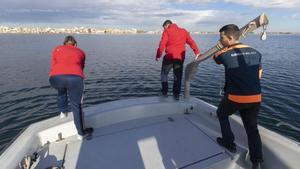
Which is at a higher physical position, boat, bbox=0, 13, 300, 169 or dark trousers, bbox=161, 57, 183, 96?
dark trousers, bbox=161, 57, 183, 96

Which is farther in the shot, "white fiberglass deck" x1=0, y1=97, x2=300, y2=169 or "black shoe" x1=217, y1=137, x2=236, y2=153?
"black shoe" x1=217, y1=137, x2=236, y2=153

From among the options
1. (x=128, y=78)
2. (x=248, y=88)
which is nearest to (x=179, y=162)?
(x=248, y=88)

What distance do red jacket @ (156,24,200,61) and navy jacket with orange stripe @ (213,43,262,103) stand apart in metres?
2.29

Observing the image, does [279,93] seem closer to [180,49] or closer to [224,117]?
[180,49]

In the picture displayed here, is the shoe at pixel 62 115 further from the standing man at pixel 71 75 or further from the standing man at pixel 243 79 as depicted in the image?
the standing man at pixel 243 79

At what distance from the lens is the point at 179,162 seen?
3.57 meters

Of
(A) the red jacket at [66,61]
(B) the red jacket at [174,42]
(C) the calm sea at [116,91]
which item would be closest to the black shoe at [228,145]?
Result: (B) the red jacket at [174,42]

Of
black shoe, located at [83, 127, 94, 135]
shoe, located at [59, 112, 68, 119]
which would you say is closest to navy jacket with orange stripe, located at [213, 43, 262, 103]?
black shoe, located at [83, 127, 94, 135]

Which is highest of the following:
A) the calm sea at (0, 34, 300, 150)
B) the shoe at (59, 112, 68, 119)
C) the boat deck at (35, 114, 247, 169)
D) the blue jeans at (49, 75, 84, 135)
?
the blue jeans at (49, 75, 84, 135)

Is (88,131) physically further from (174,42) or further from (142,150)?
(174,42)

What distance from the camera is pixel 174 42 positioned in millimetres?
5535

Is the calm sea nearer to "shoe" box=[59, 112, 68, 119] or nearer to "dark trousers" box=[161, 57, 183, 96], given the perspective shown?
"dark trousers" box=[161, 57, 183, 96]

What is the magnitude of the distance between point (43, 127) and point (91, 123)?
2.93 feet

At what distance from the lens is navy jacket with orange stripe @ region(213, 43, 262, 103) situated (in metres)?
3.19
